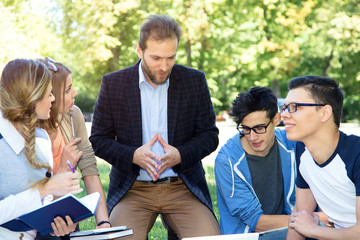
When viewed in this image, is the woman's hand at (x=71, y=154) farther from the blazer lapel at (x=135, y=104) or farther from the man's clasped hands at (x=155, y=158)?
the blazer lapel at (x=135, y=104)

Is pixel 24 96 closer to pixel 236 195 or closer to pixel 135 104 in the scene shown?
pixel 135 104

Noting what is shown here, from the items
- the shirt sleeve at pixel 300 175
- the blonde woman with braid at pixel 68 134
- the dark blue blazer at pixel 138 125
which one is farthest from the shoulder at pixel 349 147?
the blonde woman with braid at pixel 68 134

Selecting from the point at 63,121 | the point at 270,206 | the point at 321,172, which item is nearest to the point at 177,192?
the point at 270,206

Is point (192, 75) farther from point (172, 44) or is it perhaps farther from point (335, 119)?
point (335, 119)

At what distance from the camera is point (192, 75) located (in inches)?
168

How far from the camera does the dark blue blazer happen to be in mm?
4016

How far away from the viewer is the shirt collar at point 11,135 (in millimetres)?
2828

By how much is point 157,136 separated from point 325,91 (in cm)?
140

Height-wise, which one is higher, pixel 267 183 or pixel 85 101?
pixel 267 183

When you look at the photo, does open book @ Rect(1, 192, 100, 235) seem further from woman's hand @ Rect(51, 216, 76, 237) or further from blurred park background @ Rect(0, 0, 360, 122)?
blurred park background @ Rect(0, 0, 360, 122)

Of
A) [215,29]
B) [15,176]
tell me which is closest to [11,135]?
[15,176]

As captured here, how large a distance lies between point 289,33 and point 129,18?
6.09m

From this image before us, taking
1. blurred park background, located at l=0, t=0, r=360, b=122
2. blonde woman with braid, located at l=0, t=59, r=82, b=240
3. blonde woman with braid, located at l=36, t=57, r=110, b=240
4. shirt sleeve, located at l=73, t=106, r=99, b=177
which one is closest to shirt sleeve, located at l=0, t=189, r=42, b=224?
blonde woman with braid, located at l=0, t=59, r=82, b=240

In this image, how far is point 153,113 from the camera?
4.12 m
